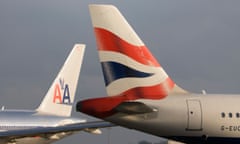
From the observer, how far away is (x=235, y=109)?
27.5m

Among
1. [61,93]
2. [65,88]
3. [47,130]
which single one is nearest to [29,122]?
[47,130]

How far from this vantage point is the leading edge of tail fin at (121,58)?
2648cm

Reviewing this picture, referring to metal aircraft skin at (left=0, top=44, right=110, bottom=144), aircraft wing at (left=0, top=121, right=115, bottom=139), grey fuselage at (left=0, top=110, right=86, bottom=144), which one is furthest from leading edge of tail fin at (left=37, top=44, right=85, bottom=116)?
aircraft wing at (left=0, top=121, right=115, bottom=139)

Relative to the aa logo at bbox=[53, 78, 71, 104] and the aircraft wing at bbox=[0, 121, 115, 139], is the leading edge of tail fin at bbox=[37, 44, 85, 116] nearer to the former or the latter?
the aa logo at bbox=[53, 78, 71, 104]

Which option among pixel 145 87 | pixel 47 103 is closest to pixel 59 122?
pixel 47 103

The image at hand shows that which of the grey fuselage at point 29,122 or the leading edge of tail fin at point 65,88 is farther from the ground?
the leading edge of tail fin at point 65,88

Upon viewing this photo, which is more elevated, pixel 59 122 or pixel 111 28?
pixel 111 28

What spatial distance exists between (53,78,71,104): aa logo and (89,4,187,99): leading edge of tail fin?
29.0 meters

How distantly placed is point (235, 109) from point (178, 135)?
9.13 feet

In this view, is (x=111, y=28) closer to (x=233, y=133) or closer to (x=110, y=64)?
(x=110, y=64)

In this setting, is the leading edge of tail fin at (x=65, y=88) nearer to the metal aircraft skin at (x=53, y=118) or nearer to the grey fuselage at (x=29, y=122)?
the metal aircraft skin at (x=53, y=118)

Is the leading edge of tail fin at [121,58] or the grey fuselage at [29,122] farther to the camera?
the grey fuselage at [29,122]

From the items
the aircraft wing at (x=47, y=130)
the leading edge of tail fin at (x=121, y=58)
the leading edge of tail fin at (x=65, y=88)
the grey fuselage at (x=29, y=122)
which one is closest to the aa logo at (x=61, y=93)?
the leading edge of tail fin at (x=65, y=88)

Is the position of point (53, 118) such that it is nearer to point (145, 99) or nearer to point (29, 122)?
point (29, 122)
